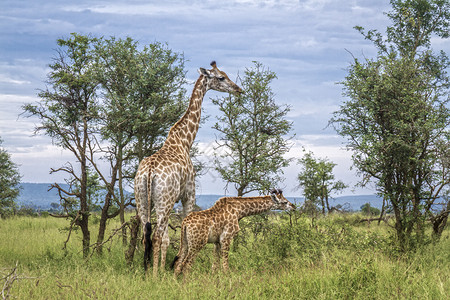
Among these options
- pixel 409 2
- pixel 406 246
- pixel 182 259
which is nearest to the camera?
pixel 182 259

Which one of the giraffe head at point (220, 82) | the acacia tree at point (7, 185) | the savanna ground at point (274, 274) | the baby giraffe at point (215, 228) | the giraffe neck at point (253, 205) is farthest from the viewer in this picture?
the acacia tree at point (7, 185)

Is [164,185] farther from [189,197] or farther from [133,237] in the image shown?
[133,237]

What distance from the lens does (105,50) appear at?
45.4 ft

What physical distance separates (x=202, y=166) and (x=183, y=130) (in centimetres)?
309

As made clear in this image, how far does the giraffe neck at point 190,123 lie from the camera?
37.9 ft

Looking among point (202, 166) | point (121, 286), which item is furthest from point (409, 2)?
point (121, 286)

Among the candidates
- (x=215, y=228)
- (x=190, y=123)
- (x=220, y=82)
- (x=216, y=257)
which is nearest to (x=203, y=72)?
(x=220, y=82)

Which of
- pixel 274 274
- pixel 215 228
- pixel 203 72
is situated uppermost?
pixel 203 72

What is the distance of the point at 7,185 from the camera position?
2866cm

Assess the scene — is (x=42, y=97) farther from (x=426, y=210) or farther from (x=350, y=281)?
(x=426, y=210)

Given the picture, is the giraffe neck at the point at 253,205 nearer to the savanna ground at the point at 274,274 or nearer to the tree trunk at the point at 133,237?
the savanna ground at the point at 274,274

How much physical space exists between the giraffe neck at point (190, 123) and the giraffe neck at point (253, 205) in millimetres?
2047

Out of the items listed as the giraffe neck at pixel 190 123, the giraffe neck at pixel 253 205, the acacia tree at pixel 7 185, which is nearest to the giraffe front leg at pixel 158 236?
the giraffe neck at pixel 253 205

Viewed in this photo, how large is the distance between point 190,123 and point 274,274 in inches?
175
